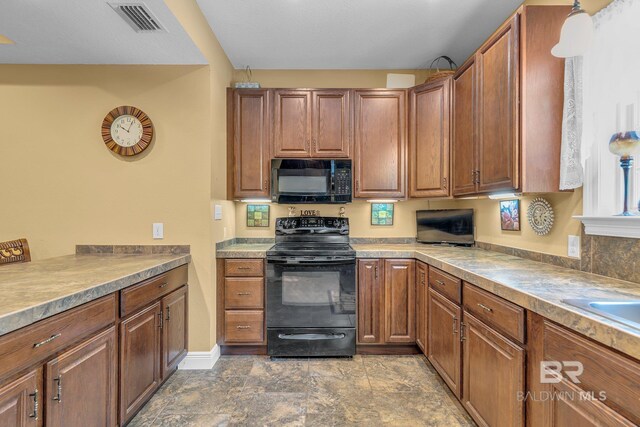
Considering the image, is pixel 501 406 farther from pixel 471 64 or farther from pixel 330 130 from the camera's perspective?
pixel 330 130

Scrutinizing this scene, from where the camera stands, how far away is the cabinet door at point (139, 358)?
1666 millimetres

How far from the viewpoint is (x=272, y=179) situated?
294 centimetres

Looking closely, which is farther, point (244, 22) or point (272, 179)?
point (272, 179)

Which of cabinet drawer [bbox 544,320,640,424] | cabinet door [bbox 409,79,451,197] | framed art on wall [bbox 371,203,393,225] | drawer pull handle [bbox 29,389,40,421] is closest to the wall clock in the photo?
drawer pull handle [bbox 29,389,40,421]

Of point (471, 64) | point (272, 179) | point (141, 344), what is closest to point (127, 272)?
point (141, 344)

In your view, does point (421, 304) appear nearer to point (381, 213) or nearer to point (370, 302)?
point (370, 302)

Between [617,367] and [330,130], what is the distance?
8.40ft

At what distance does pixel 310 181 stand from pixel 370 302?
123 cm

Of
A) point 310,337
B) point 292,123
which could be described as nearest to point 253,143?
point 292,123

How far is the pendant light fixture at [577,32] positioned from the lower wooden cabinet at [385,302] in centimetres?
179

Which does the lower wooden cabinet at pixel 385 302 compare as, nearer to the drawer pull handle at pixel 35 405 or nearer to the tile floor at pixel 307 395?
the tile floor at pixel 307 395

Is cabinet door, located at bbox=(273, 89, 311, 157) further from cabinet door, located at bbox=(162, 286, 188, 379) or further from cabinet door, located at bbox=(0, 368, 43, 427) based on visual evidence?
cabinet door, located at bbox=(0, 368, 43, 427)

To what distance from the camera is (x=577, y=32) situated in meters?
1.31

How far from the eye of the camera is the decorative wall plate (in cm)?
195
